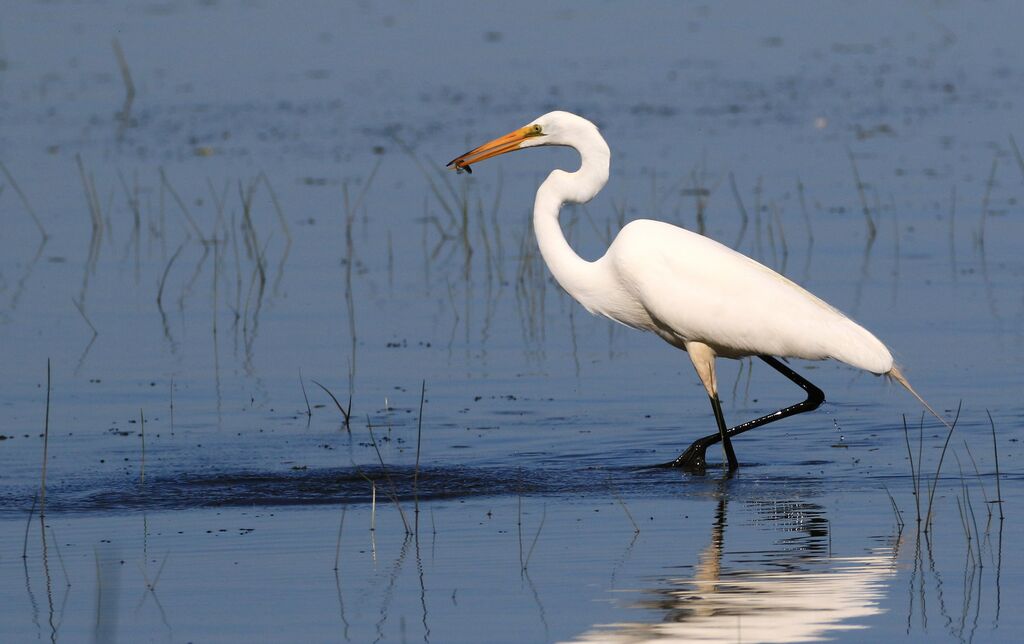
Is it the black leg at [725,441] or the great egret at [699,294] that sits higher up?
the great egret at [699,294]

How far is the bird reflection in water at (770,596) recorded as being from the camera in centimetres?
609

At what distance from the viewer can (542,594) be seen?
21.6 ft

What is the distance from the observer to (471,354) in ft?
37.7

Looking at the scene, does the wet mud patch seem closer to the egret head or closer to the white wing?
the white wing

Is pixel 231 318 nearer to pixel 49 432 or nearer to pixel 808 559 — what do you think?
pixel 49 432

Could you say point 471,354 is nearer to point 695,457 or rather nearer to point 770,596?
point 695,457

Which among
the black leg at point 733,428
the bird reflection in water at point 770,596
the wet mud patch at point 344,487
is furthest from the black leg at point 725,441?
the bird reflection in water at point 770,596

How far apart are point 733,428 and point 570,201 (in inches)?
57.5

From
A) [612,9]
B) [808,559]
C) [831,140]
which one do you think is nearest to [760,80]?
[831,140]

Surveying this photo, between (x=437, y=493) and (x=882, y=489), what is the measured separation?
2.06 metres

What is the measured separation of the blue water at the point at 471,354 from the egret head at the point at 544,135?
147 cm

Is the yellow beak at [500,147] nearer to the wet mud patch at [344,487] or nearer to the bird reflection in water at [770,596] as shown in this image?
the wet mud patch at [344,487]

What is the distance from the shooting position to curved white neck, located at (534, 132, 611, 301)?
30.9 ft

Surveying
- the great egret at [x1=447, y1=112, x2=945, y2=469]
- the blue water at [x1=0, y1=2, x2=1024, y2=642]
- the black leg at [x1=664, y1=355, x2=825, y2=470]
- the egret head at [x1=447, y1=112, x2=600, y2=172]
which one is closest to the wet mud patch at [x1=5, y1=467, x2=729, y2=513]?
the blue water at [x1=0, y1=2, x2=1024, y2=642]
